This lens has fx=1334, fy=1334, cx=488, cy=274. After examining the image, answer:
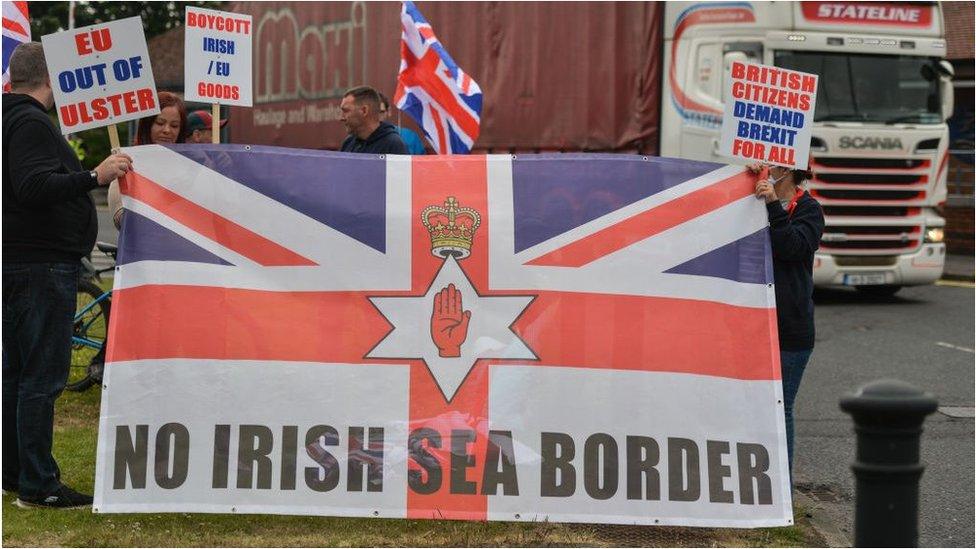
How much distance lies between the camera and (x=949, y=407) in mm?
8766

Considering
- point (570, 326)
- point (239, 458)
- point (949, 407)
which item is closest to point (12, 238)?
point (239, 458)

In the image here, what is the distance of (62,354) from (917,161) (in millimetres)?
10804

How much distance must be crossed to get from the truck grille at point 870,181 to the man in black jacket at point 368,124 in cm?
738

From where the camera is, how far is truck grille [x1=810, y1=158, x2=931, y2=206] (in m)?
14.0

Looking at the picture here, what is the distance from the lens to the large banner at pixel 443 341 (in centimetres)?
523

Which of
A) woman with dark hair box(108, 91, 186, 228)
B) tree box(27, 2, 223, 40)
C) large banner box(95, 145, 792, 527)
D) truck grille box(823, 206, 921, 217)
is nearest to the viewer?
large banner box(95, 145, 792, 527)

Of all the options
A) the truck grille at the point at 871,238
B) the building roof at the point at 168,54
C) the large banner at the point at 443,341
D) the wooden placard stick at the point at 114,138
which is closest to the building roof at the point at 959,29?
the truck grille at the point at 871,238

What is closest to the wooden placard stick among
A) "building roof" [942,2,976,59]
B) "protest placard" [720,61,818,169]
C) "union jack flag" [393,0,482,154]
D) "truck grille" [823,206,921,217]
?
"protest placard" [720,61,818,169]

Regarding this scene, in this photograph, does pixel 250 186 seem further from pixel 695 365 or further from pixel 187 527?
pixel 695 365

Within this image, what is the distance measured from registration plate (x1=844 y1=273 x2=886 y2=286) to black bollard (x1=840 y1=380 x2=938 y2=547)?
11211 mm

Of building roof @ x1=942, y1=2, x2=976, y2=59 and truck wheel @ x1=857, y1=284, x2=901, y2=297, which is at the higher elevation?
building roof @ x1=942, y1=2, x2=976, y2=59

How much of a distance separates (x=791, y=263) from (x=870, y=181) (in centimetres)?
911

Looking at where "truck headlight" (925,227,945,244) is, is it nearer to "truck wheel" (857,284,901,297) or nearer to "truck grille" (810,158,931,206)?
"truck grille" (810,158,931,206)

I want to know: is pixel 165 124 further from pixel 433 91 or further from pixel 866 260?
pixel 866 260
